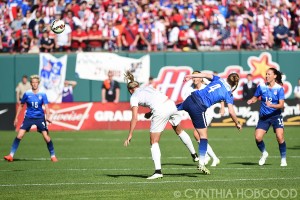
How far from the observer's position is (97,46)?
35781mm

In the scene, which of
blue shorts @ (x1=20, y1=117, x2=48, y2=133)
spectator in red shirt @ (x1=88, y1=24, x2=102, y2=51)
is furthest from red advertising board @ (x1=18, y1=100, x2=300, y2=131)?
blue shorts @ (x1=20, y1=117, x2=48, y2=133)

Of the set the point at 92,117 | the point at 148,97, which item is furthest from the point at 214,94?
the point at 92,117

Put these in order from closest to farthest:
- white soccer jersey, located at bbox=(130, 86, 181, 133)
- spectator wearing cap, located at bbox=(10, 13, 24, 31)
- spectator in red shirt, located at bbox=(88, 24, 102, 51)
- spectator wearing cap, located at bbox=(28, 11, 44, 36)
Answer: white soccer jersey, located at bbox=(130, 86, 181, 133) → spectator in red shirt, located at bbox=(88, 24, 102, 51) → spectator wearing cap, located at bbox=(28, 11, 44, 36) → spectator wearing cap, located at bbox=(10, 13, 24, 31)

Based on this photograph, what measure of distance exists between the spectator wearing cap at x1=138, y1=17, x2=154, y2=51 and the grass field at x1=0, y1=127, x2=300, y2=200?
7.25 meters

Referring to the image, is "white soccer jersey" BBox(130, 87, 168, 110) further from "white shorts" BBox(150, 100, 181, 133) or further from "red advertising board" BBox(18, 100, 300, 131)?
"red advertising board" BBox(18, 100, 300, 131)

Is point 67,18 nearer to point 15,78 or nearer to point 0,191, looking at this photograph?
point 15,78

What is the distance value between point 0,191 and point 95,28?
67.5 feet

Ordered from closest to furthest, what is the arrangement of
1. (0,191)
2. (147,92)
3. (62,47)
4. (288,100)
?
(0,191) → (147,92) → (288,100) → (62,47)

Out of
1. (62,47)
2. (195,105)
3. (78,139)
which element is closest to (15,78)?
(62,47)

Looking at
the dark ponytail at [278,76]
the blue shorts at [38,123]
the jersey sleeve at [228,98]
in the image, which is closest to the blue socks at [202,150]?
the jersey sleeve at [228,98]

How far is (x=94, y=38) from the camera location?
35250 millimetres

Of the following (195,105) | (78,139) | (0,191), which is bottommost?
(78,139)

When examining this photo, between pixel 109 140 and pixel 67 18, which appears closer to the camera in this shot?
pixel 109 140

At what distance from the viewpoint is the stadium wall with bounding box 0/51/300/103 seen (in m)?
36.3
